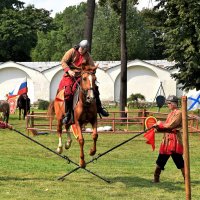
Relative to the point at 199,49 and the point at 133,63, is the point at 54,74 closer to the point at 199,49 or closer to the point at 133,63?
the point at 133,63

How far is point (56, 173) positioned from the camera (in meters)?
14.5

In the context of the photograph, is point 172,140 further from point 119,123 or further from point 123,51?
point 123,51

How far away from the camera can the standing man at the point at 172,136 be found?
473 inches

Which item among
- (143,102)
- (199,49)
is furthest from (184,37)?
(143,102)

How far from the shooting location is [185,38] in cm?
3166

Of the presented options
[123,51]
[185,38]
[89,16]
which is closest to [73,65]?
[89,16]

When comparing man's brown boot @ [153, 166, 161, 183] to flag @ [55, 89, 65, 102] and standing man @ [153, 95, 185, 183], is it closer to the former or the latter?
standing man @ [153, 95, 185, 183]

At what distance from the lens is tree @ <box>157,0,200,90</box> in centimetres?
3098

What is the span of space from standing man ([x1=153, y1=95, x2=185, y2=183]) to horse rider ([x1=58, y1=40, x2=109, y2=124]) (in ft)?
4.61

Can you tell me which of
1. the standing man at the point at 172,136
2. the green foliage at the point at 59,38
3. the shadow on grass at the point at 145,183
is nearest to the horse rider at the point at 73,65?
the standing man at the point at 172,136

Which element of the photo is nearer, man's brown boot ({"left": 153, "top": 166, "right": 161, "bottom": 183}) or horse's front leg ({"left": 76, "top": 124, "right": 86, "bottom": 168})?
horse's front leg ({"left": 76, "top": 124, "right": 86, "bottom": 168})

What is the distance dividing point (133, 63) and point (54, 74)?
9610 millimetres

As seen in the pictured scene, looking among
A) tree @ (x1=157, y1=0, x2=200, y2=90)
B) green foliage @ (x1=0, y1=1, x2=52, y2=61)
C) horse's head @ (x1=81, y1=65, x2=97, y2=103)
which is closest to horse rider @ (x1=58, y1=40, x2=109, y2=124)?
horse's head @ (x1=81, y1=65, x2=97, y2=103)

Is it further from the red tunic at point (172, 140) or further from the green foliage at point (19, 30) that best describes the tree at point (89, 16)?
the green foliage at point (19, 30)
